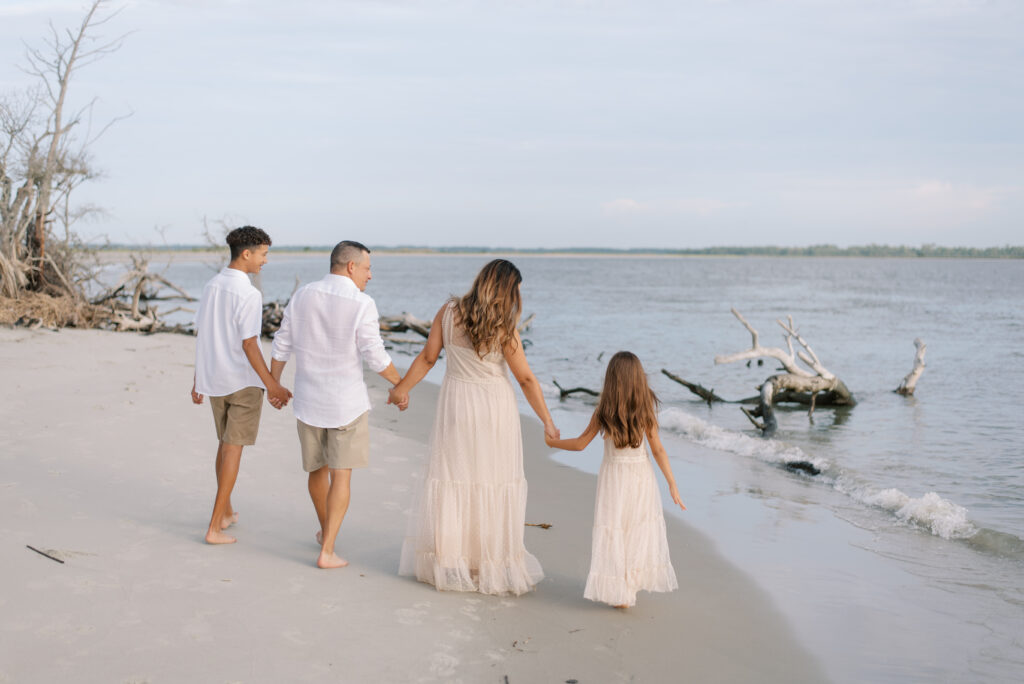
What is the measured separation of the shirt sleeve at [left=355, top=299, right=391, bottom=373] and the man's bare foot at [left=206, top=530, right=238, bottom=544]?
1.48m

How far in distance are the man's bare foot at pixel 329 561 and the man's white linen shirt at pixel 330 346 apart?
0.78 m

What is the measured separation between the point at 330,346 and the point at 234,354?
0.65 m

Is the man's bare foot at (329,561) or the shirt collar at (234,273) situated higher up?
the shirt collar at (234,273)

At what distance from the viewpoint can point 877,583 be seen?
5.16 metres

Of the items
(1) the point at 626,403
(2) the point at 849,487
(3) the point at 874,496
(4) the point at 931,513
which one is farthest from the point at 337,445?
(2) the point at 849,487

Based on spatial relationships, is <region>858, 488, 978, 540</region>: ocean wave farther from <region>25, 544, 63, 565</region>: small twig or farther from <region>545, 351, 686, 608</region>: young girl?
<region>25, 544, 63, 565</region>: small twig

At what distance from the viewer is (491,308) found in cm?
399

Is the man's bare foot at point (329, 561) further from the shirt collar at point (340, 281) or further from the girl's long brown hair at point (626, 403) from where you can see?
the girl's long brown hair at point (626, 403)

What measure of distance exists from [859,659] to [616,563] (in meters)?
1.30

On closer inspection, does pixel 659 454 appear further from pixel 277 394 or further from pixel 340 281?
pixel 277 394

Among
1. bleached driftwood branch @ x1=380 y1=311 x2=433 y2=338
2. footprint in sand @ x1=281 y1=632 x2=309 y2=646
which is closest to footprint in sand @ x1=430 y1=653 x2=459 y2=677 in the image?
footprint in sand @ x1=281 y1=632 x2=309 y2=646

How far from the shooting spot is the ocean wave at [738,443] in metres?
9.04

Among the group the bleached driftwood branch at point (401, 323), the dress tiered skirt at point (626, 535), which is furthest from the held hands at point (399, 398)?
the bleached driftwood branch at point (401, 323)

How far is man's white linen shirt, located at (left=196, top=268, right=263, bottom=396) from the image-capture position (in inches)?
175
